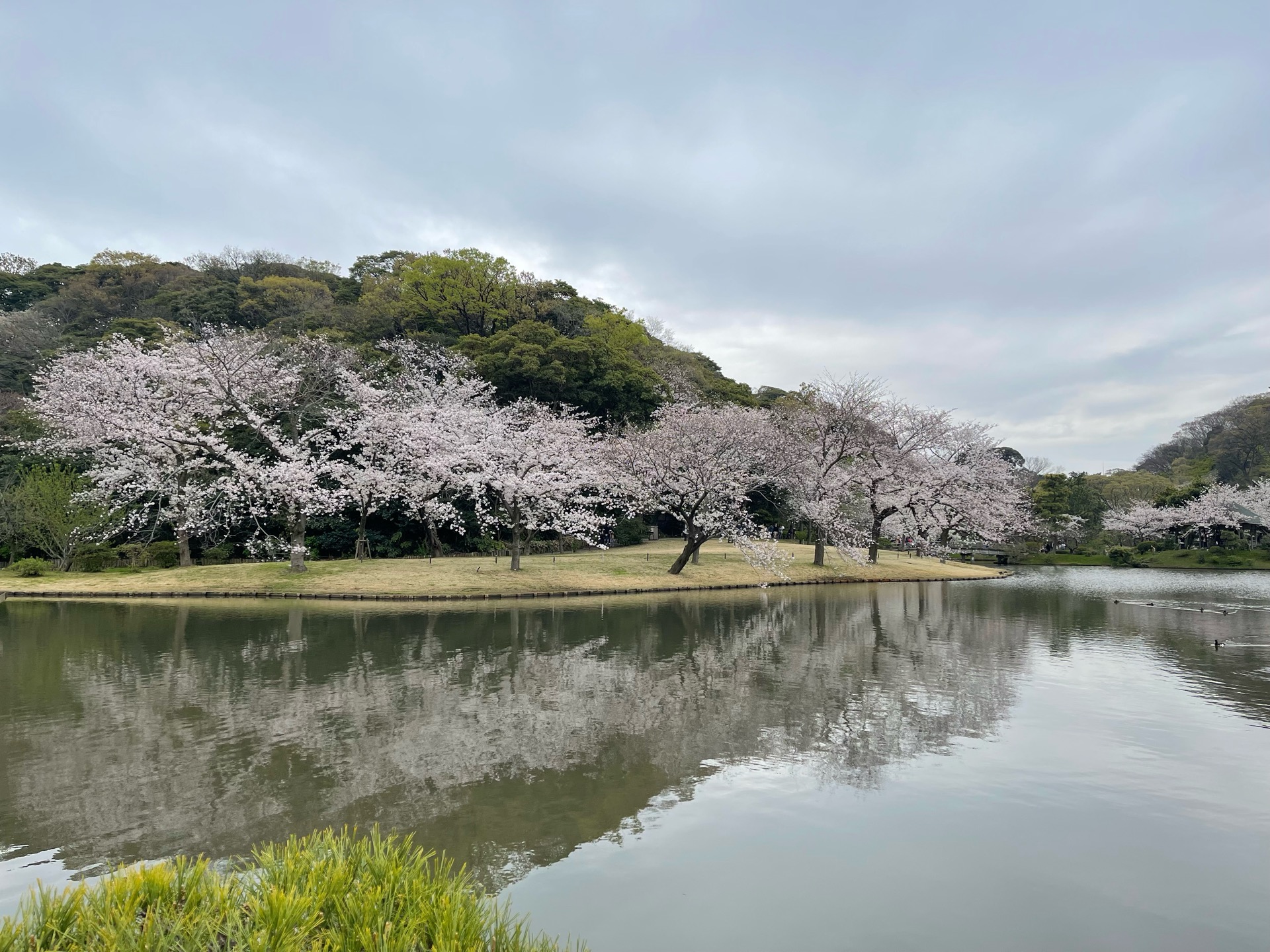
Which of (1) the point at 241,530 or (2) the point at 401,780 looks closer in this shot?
(2) the point at 401,780

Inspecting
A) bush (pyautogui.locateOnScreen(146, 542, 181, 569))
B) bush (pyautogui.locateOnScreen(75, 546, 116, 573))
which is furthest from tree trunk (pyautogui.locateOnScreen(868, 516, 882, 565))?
bush (pyautogui.locateOnScreen(75, 546, 116, 573))

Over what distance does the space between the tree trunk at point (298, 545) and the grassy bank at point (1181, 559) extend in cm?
5123

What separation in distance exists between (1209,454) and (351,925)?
100m

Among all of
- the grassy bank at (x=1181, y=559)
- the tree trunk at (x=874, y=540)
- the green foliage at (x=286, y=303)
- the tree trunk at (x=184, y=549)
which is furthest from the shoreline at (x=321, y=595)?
the grassy bank at (x=1181, y=559)

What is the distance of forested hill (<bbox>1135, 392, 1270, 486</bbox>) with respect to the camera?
70625mm

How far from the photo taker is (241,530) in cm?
3488

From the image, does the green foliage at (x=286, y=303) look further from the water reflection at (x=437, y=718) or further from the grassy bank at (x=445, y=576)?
the water reflection at (x=437, y=718)

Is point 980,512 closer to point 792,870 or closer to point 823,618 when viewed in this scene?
point 823,618

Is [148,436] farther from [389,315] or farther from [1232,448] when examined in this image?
[1232,448]

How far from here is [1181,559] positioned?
53.0 m

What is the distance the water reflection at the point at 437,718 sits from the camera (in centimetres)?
715

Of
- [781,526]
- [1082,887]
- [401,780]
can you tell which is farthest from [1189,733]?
[781,526]

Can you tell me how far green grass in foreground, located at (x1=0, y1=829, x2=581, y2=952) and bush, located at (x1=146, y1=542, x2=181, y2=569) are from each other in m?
33.4

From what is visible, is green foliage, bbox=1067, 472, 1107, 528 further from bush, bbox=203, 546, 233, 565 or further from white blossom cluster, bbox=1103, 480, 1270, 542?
bush, bbox=203, 546, 233, 565
